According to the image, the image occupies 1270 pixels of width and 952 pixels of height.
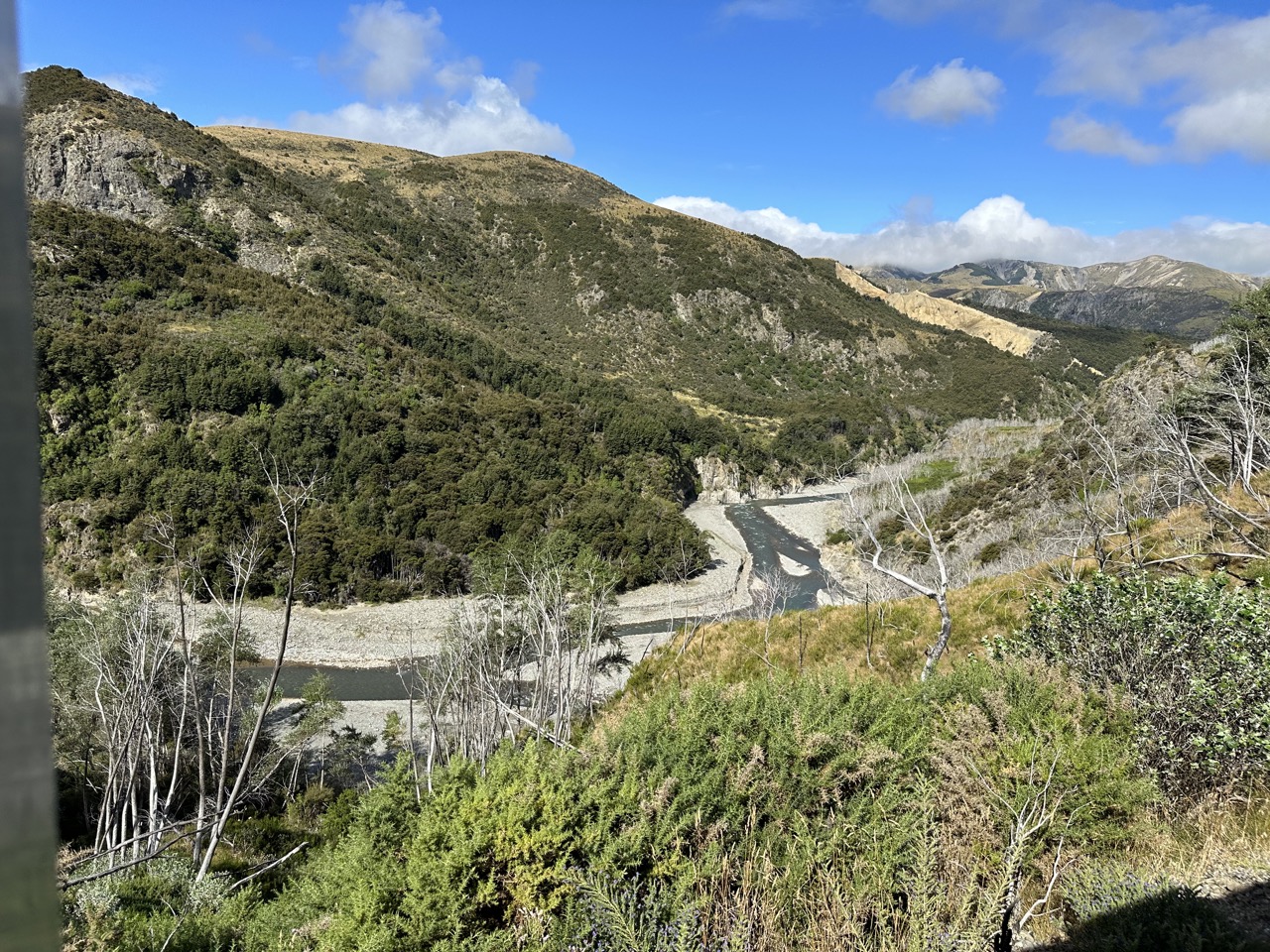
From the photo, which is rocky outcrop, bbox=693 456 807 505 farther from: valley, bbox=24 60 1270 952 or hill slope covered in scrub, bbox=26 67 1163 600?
hill slope covered in scrub, bbox=26 67 1163 600

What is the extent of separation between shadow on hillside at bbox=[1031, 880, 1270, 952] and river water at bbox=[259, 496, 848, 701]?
11.7m

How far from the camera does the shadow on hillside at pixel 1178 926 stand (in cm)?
323

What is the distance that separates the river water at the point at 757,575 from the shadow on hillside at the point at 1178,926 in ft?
38.2

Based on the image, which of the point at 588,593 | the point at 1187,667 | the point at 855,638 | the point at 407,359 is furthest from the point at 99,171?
the point at 1187,667

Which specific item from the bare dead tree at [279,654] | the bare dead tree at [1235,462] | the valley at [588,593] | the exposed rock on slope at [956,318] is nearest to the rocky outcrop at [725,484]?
the valley at [588,593]

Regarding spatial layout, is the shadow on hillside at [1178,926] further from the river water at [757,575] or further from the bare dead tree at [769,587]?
the bare dead tree at [769,587]

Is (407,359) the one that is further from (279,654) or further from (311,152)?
(311,152)

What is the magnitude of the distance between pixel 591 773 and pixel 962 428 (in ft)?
198

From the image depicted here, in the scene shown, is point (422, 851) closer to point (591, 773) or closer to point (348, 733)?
point (591, 773)

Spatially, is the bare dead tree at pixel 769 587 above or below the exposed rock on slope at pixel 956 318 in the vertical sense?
below

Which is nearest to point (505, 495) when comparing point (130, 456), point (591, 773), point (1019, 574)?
point (130, 456)

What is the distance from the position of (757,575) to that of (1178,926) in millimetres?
33032

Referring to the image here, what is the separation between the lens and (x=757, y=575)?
36.0m

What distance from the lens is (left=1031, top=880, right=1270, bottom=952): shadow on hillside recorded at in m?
3.23
